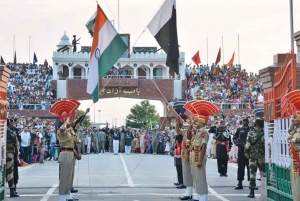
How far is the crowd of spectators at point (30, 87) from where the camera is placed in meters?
70.9

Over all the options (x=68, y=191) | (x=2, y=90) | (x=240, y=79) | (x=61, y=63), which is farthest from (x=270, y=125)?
(x=61, y=63)

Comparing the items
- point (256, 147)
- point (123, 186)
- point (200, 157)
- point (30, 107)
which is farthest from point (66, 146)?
point (30, 107)

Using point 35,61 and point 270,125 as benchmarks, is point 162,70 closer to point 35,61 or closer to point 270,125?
point 35,61

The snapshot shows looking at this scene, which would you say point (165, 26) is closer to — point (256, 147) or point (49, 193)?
point (256, 147)

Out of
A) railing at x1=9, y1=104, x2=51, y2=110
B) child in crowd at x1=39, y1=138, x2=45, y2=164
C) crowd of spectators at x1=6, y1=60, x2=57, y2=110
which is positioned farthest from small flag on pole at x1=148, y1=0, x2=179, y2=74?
railing at x1=9, y1=104, x2=51, y2=110

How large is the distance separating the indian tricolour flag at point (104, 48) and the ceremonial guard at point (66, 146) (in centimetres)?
286

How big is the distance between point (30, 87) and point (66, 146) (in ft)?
197

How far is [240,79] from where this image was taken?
2968 inches

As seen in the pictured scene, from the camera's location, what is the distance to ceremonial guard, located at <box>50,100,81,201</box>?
51.5ft

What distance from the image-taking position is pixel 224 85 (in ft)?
245

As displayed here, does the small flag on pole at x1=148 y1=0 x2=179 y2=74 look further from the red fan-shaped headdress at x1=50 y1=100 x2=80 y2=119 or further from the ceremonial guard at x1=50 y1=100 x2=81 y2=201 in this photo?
the ceremonial guard at x1=50 y1=100 x2=81 y2=201

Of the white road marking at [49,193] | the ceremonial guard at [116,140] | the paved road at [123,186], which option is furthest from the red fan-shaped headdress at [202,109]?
the ceremonial guard at [116,140]

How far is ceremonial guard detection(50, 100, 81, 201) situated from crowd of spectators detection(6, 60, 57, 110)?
5302 cm

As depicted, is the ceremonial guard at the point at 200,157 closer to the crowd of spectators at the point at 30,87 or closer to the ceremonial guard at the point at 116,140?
the ceremonial guard at the point at 116,140
